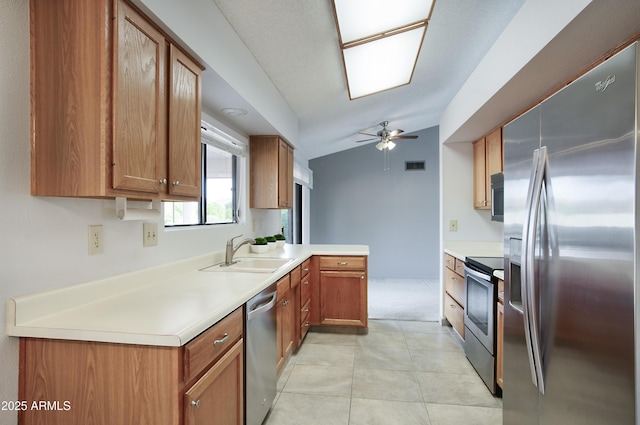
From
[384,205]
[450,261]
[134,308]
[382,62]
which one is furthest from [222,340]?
[384,205]

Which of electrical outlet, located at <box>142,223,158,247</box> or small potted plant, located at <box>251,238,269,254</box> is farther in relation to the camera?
small potted plant, located at <box>251,238,269,254</box>

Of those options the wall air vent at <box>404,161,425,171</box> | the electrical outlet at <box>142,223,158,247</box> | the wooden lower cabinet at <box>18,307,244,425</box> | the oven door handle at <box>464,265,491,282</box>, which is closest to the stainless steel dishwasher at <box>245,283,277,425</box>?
the wooden lower cabinet at <box>18,307,244,425</box>

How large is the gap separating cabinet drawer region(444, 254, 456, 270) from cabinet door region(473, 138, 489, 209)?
2.04 ft

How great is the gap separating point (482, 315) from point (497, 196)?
107 centimetres

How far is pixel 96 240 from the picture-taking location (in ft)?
4.44

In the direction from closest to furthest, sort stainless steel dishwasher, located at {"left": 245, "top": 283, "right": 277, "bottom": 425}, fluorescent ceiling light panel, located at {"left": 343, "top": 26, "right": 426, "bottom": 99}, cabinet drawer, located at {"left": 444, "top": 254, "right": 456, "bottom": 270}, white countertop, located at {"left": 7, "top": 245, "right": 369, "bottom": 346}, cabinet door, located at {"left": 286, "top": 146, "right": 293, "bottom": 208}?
1. white countertop, located at {"left": 7, "top": 245, "right": 369, "bottom": 346}
2. stainless steel dishwasher, located at {"left": 245, "top": 283, "right": 277, "bottom": 425}
3. fluorescent ceiling light panel, located at {"left": 343, "top": 26, "right": 426, "bottom": 99}
4. cabinet drawer, located at {"left": 444, "top": 254, "right": 456, "bottom": 270}
5. cabinet door, located at {"left": 286, "top": 146, "right": 293, "bottom": 208}

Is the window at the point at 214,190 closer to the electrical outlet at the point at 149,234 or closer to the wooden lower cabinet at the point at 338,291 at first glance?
the electrical outlet at the point at 149,234

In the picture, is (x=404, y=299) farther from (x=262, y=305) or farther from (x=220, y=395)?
(x=220, y=395)

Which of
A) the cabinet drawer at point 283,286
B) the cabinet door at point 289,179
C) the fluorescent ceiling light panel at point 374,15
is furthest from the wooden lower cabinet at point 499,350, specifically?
the cabinet door at point 289,179

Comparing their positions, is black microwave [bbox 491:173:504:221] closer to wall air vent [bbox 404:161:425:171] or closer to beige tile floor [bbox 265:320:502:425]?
beige tile floor [bbox 265:320:502:425]

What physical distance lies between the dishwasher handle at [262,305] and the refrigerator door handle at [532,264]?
3.94 feet

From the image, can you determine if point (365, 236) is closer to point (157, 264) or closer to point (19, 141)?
point (157, 264)

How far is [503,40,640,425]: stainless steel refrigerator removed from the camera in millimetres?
901

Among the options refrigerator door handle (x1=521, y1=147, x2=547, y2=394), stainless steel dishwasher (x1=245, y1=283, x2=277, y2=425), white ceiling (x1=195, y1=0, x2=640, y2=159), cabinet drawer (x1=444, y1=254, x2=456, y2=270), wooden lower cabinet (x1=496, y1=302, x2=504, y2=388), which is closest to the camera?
refrigerator door handle (x1=521, y1=147, x2=547, y2=394)
